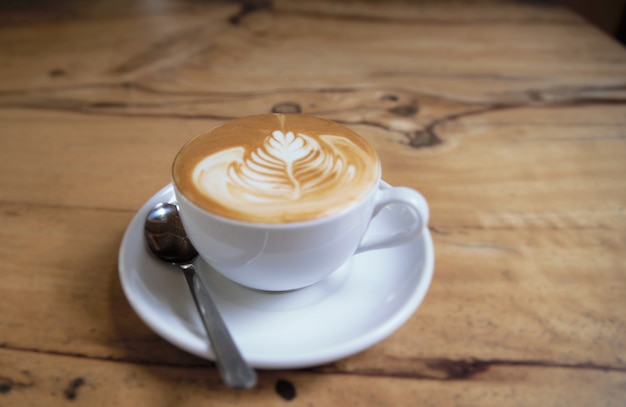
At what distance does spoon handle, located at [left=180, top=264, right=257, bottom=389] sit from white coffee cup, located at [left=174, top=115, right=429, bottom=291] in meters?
0.03

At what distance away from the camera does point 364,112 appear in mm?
869

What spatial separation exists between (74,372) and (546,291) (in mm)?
450

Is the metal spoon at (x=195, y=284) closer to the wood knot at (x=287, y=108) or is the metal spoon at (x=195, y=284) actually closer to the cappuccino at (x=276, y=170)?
the cappuccino at (x=276, y=170)

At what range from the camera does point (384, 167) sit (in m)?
0.72

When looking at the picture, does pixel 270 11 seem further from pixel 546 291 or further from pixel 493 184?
pixel 546 291

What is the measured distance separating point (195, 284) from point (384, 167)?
1.14ft

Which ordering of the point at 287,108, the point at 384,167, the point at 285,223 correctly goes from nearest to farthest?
the point at 285,223 < the point at 384,167 < the point at 287,108

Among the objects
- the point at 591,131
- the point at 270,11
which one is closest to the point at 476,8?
the point at 270,11

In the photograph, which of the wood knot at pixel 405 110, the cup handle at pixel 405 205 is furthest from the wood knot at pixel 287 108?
A: the cup handle at pixel 405 205

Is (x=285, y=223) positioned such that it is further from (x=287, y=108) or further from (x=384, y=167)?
(x=287, y=108)

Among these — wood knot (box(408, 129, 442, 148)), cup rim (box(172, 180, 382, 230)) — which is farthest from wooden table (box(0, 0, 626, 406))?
cup rim (box(172, 180, 382, 230))

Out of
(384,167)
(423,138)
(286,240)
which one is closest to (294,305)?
(286,240)

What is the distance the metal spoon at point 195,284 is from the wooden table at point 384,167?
0.04 metres

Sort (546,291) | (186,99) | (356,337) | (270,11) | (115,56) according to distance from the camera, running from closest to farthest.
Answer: (356,337)
(546,291)
(186,99)
(115,56)
(270,11)
